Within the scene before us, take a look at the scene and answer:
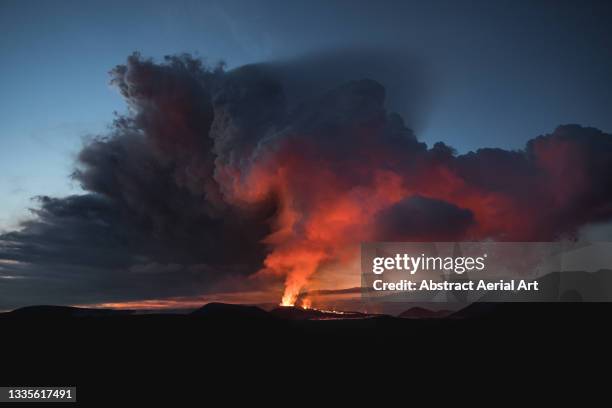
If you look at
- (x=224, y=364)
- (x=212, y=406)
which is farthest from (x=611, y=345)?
(x=212, y=406)

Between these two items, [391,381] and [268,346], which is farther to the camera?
[268,346]

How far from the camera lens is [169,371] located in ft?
220

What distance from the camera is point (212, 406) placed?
1917 inches

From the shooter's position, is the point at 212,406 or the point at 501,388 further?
the point at 501,388

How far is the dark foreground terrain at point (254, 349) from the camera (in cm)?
6488

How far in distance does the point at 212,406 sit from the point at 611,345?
87516 millimetres

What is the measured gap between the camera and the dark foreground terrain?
6488 cm

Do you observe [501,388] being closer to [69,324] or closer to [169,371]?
[169,371]

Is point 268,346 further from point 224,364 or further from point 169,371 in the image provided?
point 169,371

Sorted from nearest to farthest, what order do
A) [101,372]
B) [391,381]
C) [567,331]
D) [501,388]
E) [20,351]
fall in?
[501,388], [391,381], [101,372], [20,351], [567,331]

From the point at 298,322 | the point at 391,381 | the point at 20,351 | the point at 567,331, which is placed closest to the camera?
the point at 391,381

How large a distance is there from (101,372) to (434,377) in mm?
47235

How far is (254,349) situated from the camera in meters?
87.4

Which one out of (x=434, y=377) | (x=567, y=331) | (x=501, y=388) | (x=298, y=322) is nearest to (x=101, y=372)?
(x=434, y=377)
